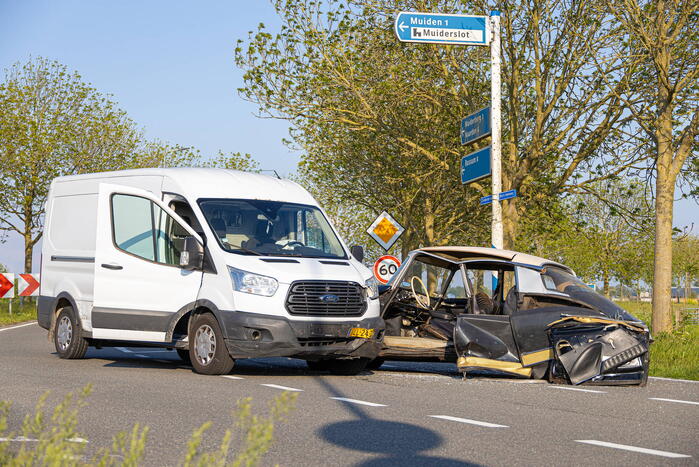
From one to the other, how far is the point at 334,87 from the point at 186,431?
1622cm

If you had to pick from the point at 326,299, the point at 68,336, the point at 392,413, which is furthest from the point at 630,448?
the point at 68,336

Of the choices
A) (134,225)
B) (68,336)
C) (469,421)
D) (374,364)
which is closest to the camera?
(469,421)

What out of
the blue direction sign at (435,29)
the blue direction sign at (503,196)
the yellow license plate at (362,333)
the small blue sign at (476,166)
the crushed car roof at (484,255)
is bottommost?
the yellow license plate at (362,333)

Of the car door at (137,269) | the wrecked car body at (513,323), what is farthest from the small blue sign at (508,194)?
the car door at (137,269)

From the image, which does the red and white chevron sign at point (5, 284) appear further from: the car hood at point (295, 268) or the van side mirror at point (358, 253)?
the car hood at point (295, 268)

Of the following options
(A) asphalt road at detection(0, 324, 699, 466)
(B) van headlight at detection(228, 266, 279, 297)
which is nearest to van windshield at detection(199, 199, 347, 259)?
(B) van headlight at detection(228, 266, 279, 297)

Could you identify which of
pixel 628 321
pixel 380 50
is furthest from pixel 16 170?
pixel 628 321

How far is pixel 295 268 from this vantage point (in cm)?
1138

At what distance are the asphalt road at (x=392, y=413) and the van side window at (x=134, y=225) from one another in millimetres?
1552

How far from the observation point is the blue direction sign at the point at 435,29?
1652 centimetres

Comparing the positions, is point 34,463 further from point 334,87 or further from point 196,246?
point 334,87

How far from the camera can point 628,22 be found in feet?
56.0

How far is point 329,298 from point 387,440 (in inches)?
182

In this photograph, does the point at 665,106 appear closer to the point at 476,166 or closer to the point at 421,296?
the point at 476,166
